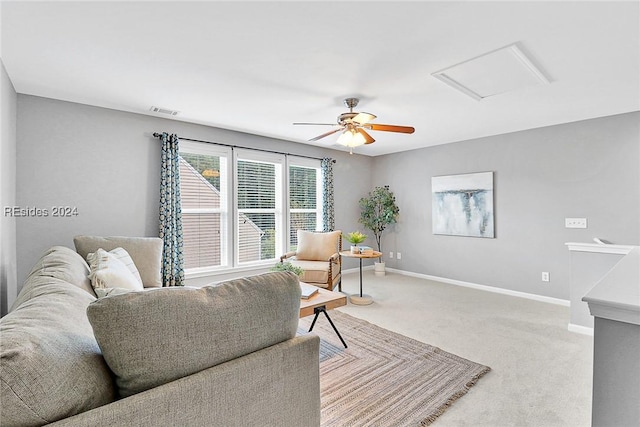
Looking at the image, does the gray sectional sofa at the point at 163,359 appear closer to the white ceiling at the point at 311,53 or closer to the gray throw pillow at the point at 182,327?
the gray throw pillow at the point at 182,327

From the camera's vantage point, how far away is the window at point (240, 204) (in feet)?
13.9

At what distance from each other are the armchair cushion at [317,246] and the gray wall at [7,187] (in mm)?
3087

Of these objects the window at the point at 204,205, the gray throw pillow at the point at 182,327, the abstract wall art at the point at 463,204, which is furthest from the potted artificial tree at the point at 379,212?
the gray throw pillow at the point at 182,327

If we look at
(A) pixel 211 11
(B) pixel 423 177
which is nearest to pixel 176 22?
(A) pixel 211 11

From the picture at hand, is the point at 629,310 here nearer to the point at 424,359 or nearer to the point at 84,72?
the point at 424,359

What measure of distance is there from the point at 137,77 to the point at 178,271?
2237 millimetres

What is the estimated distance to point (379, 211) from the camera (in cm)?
625

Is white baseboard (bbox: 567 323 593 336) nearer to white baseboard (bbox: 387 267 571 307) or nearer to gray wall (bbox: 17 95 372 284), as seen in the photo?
white baseboard (bbox: 387 267 571 307)

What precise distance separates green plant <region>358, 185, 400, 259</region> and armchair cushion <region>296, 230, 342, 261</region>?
5.46ft

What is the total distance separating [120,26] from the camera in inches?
77.0

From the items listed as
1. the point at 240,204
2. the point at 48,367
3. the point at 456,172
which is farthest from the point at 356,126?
the point at 48,367

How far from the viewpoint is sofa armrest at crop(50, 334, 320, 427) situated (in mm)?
830

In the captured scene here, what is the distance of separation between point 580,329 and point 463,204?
240 cm

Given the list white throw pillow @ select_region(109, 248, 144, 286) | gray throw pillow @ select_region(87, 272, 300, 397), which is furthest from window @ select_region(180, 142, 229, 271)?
gray throw pillow @ select_region(87, 272, 300, 397)
